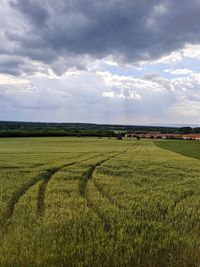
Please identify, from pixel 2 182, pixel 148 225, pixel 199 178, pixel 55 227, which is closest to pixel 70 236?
pixel 55 227

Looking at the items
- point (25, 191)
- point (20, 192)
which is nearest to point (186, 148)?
point (25, 191)

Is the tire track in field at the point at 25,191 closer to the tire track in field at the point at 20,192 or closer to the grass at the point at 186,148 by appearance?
the tire track in field at the point at 20,192

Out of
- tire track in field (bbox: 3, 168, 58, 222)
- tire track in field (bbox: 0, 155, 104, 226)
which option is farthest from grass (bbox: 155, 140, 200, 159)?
tire track in field (bbox: 0, 155, 104, 226)

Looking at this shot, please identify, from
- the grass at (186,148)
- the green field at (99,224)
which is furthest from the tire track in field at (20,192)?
the grass at (186,148)

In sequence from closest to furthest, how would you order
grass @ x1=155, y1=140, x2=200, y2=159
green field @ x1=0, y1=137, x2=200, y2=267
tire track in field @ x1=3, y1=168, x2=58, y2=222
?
green field @ x1=0, y1=137, x2=200, y2=267, tire track in field @ x1=3, y1=168, x2=58, y2=222, grass @ x1=155, y1=140, x2=200, y2=159

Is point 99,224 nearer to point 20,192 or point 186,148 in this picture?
point 20,192

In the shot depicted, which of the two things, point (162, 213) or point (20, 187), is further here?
point (20, 187)

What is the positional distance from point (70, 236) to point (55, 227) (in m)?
0.84

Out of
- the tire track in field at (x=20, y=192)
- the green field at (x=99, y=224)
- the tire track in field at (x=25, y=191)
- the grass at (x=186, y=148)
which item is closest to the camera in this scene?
the green field at (x=99, y=224)

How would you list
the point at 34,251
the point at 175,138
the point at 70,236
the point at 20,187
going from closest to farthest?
the point at 34,251 < the point at 70,236 < the point at 20,187 < the point at 175,138

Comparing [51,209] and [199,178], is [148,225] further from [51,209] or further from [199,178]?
[199,178]

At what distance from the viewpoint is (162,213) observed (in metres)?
11.2

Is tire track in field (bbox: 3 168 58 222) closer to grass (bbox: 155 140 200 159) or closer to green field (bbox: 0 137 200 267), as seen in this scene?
green field (bbox: 0 137 200 267)

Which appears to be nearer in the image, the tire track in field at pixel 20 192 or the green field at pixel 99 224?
the green field at pixel 99 224
